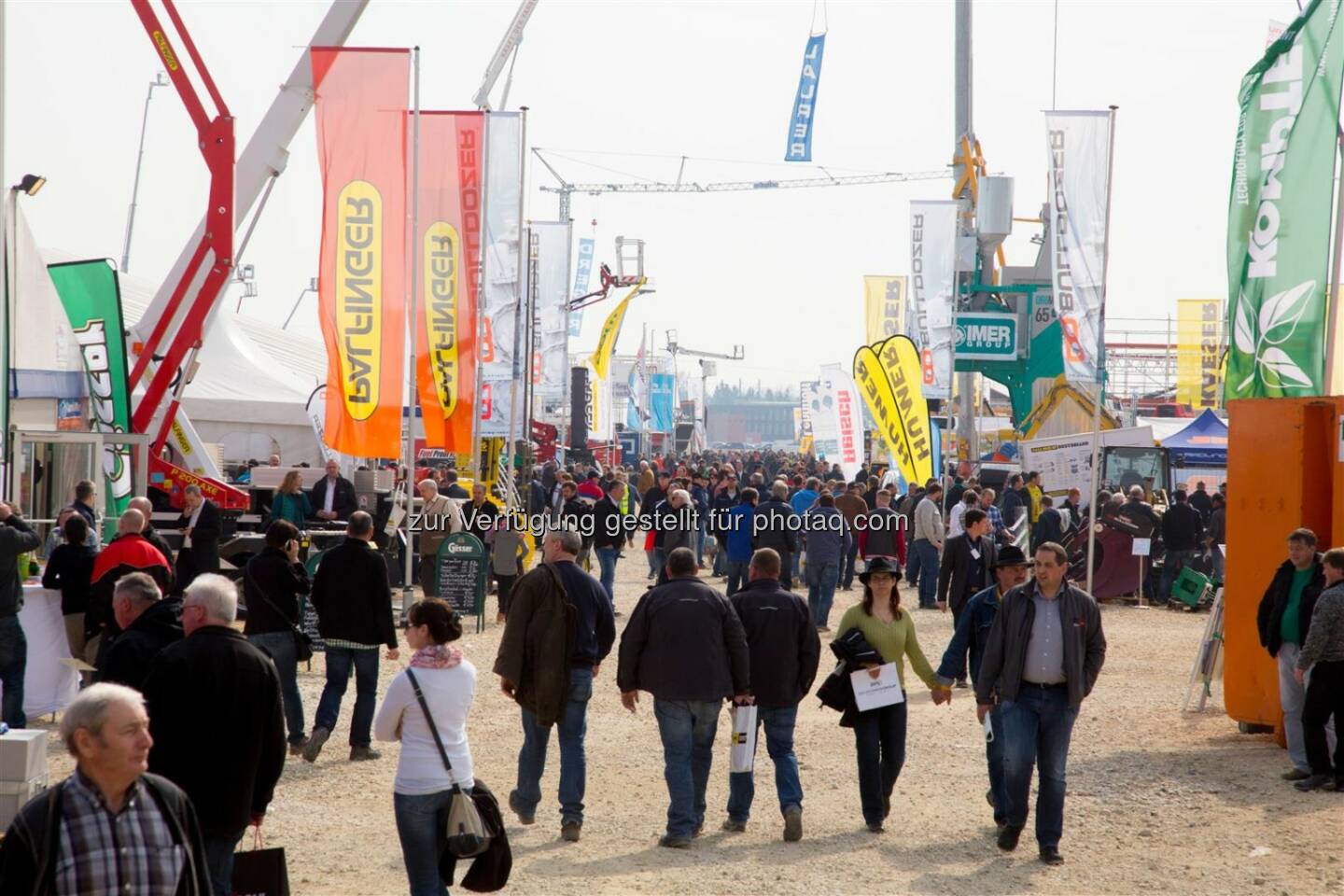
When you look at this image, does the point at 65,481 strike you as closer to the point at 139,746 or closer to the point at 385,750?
the point at 385,750

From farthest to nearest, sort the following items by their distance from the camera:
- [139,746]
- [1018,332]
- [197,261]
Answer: [1018,332], [197,261], [139,746]

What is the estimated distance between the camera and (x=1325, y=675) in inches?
364

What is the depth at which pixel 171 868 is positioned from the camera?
3609mm

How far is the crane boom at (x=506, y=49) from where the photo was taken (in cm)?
3594

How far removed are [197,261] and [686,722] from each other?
1229 cm

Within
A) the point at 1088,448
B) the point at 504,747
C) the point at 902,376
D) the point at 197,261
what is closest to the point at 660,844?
the point at 504,747

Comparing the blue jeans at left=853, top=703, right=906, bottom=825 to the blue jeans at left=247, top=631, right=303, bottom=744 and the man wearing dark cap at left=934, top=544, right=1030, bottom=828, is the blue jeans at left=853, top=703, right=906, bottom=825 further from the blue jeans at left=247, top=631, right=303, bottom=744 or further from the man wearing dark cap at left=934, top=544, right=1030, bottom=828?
the blue jeans at left=247, top=631, right=303, bottom=744

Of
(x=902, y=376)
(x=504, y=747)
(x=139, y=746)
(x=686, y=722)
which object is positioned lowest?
(x=504, y=747)

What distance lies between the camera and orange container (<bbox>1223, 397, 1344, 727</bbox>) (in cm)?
1072

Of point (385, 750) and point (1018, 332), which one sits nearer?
point (385, 750)

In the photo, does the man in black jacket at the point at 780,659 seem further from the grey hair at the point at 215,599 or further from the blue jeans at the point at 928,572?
the blue jeans at the point at 928,572

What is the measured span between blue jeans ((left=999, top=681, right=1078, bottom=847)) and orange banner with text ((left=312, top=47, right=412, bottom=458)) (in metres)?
8.58

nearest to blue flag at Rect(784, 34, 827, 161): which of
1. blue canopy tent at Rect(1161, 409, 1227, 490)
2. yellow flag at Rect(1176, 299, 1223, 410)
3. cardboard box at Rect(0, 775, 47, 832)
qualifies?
yellow flag at Rect(1176, 299, 1223, 410)

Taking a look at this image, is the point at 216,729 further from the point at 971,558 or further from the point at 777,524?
the point at 777,524
